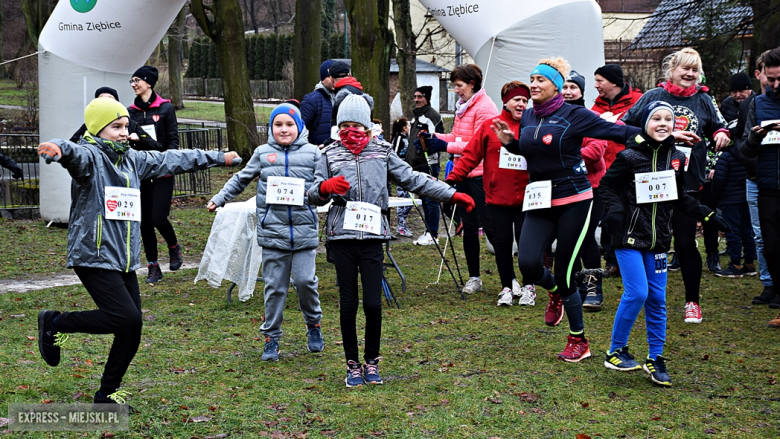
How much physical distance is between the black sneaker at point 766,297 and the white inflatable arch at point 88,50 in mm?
8179

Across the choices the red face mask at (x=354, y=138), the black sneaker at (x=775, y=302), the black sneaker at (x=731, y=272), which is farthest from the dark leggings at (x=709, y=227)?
the red face mask at (x=354, y=138)

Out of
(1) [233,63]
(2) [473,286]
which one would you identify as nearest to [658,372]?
(2) [473,286]

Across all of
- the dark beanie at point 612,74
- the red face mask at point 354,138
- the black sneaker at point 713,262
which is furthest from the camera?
the black sneaker at point 713,262

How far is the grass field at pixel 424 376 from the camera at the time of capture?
468cm

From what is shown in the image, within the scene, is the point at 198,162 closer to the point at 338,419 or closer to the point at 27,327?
the point at 338,419

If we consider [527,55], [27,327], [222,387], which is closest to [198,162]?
[222,387]

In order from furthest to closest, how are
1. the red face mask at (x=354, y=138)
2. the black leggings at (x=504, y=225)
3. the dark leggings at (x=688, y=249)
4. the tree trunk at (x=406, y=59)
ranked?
the tree trunk at (x=406, y=59) < the black leggings at (x=504, y=225) < the dark leggings at (x=688, y=249) < the red face mask at (x=354, y=138)

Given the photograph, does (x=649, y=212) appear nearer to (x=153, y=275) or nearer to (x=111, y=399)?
(x=111, y=399)

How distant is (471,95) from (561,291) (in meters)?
2.83

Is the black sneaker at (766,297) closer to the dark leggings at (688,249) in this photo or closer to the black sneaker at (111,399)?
the dark leggings at (688,249)

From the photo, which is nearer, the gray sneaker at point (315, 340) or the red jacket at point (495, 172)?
the gray sneaker at point (315, 340)

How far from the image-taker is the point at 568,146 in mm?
5848

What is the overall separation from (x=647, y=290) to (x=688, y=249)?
1.93 m

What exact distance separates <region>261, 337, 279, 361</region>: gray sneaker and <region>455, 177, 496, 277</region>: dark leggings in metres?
2.70
